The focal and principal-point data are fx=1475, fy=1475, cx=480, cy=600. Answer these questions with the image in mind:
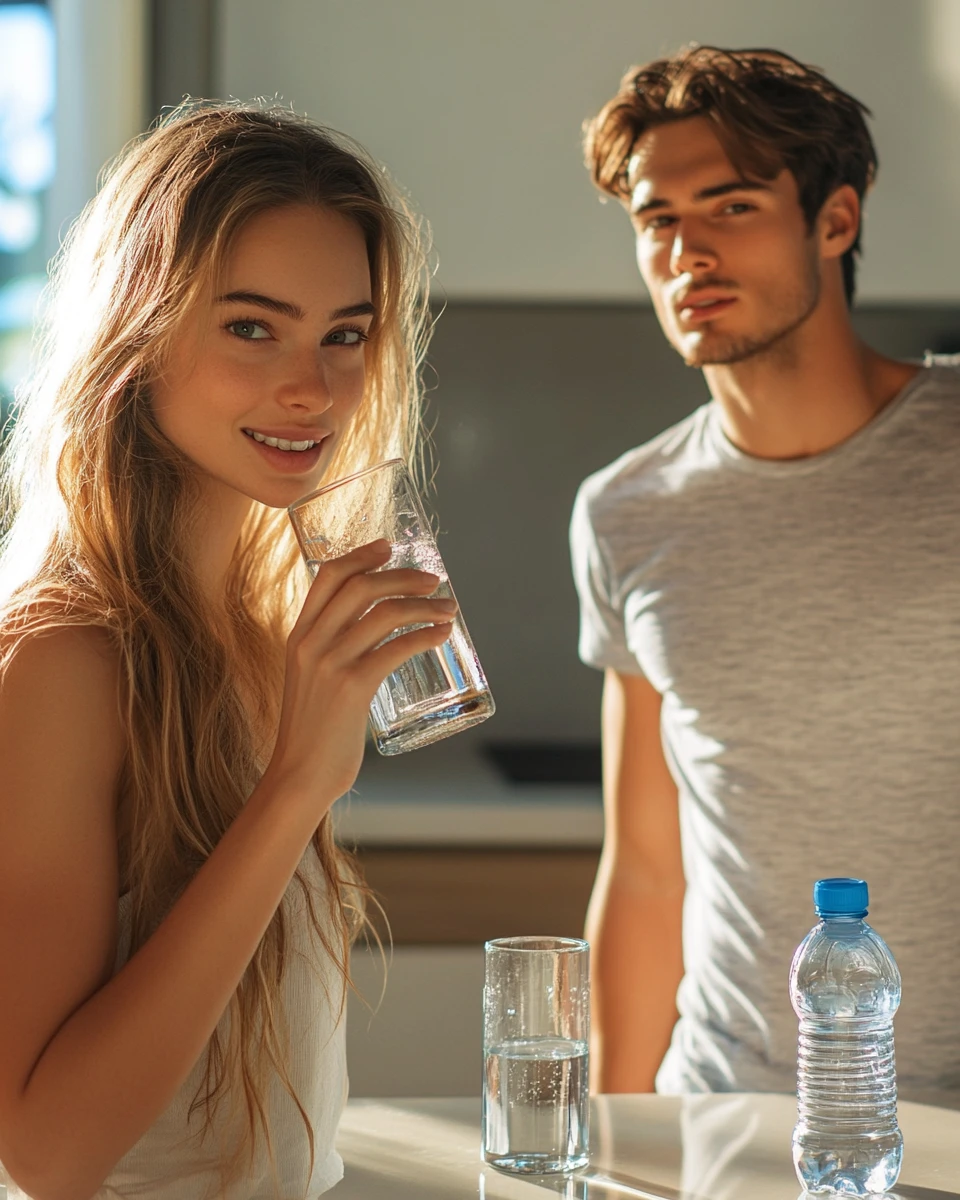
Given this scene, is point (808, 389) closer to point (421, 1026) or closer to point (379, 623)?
point (379, 623)

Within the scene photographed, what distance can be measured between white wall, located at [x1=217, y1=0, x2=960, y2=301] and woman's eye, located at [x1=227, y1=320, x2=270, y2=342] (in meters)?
1.41

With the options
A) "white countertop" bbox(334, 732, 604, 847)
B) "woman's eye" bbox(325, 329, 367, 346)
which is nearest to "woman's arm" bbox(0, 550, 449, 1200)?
"woman's eye" bbox(325, 329, 367, 346)

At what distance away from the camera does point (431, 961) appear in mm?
2299

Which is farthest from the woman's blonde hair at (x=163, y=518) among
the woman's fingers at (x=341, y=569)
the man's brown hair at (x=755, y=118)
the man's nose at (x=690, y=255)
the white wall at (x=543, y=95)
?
the white wall at (x=543, y=95)

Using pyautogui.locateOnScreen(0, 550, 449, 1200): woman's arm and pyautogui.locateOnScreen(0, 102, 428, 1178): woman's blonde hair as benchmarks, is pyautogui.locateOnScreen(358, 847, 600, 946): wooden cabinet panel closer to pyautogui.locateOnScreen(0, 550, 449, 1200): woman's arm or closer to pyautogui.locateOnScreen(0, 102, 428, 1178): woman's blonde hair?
pyautogui.locateOnScreen(0, 102, 428, 1178): woman's blonde hair

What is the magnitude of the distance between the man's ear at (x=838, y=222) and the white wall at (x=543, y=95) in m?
0.64

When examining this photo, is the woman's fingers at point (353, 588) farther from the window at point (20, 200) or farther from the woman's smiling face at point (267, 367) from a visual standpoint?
the window at point (20, 200)

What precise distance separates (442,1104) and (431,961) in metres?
1.13

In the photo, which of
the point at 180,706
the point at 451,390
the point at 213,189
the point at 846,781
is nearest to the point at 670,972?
the point at 846,781

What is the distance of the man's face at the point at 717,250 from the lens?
166 cm

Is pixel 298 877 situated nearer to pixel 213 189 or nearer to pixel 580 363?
pixel 213 189

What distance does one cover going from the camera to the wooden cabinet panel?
231 cm

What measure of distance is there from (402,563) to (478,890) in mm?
1464

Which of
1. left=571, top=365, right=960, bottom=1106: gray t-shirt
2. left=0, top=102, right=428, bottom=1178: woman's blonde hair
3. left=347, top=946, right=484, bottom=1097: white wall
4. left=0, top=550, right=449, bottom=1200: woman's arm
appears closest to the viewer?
left=0, top=550, right=449, bottom=1200: woman's arm
